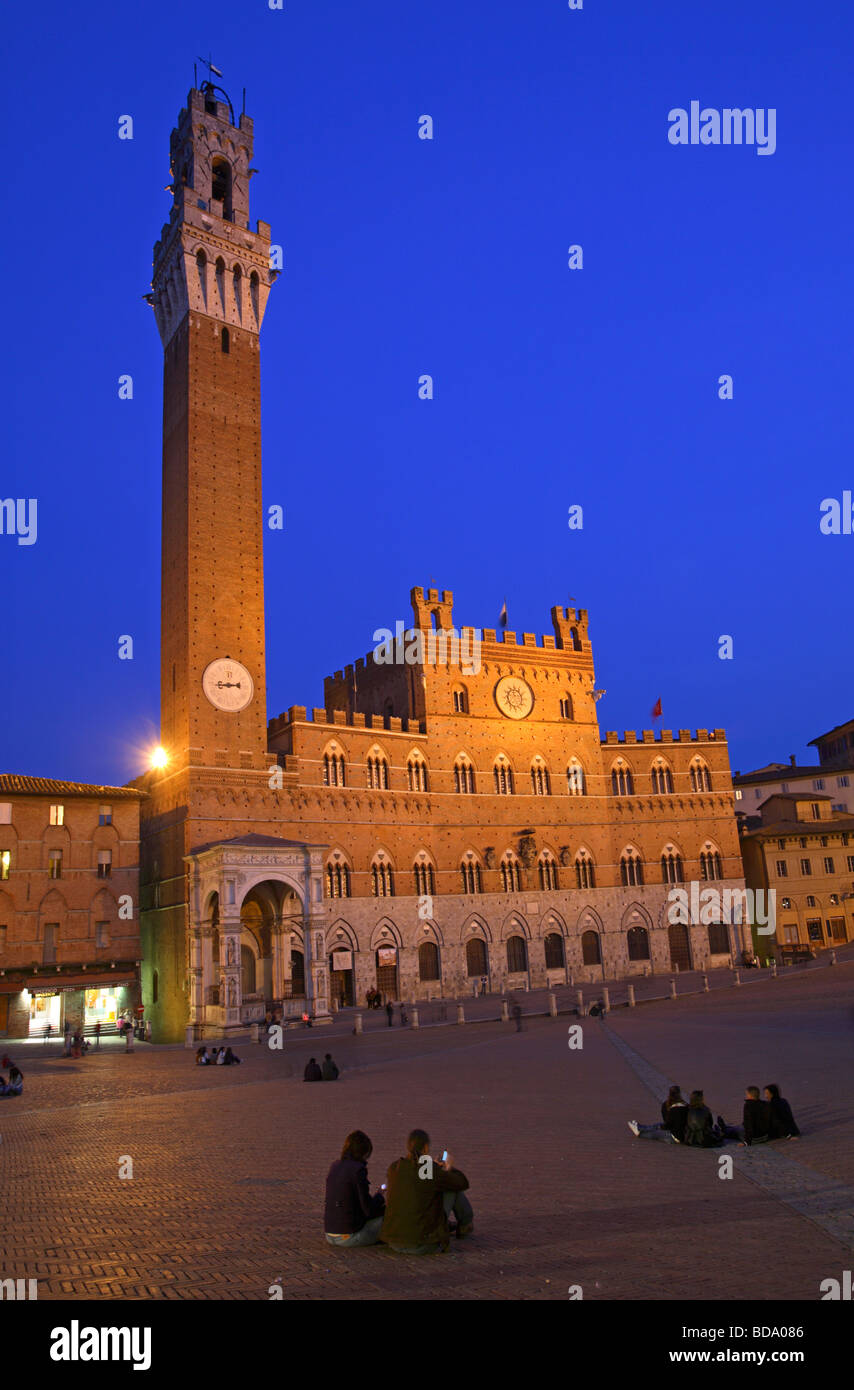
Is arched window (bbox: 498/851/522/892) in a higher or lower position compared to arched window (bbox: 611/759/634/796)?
lower

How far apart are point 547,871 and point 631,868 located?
18.2ft

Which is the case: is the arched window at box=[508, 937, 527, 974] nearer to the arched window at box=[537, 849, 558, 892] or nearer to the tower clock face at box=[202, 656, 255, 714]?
the arched window at box=[537, 849, 558, 892]

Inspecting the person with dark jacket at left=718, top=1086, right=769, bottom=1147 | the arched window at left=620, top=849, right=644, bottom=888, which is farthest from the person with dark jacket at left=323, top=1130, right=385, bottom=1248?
the arched window at left=620, top=849, right=644, bottom=888

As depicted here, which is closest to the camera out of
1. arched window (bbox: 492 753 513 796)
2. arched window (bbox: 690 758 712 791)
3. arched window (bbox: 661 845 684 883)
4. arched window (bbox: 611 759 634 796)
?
arched window (bbox: 492 753 513 796)

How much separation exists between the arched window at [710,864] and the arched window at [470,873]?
46.2 feet

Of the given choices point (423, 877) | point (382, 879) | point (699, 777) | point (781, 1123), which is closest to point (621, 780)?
point (699, 777)

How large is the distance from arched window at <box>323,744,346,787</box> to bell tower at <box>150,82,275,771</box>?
3.62 meters

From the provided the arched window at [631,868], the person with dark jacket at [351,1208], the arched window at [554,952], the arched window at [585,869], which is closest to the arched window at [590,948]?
the arched window at [554,952]

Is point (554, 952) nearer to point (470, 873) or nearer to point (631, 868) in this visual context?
point (470, 873)

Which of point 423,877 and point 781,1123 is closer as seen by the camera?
point 781,1123

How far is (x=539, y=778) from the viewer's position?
2016 inches

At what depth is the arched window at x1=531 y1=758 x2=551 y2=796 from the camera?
167ft
